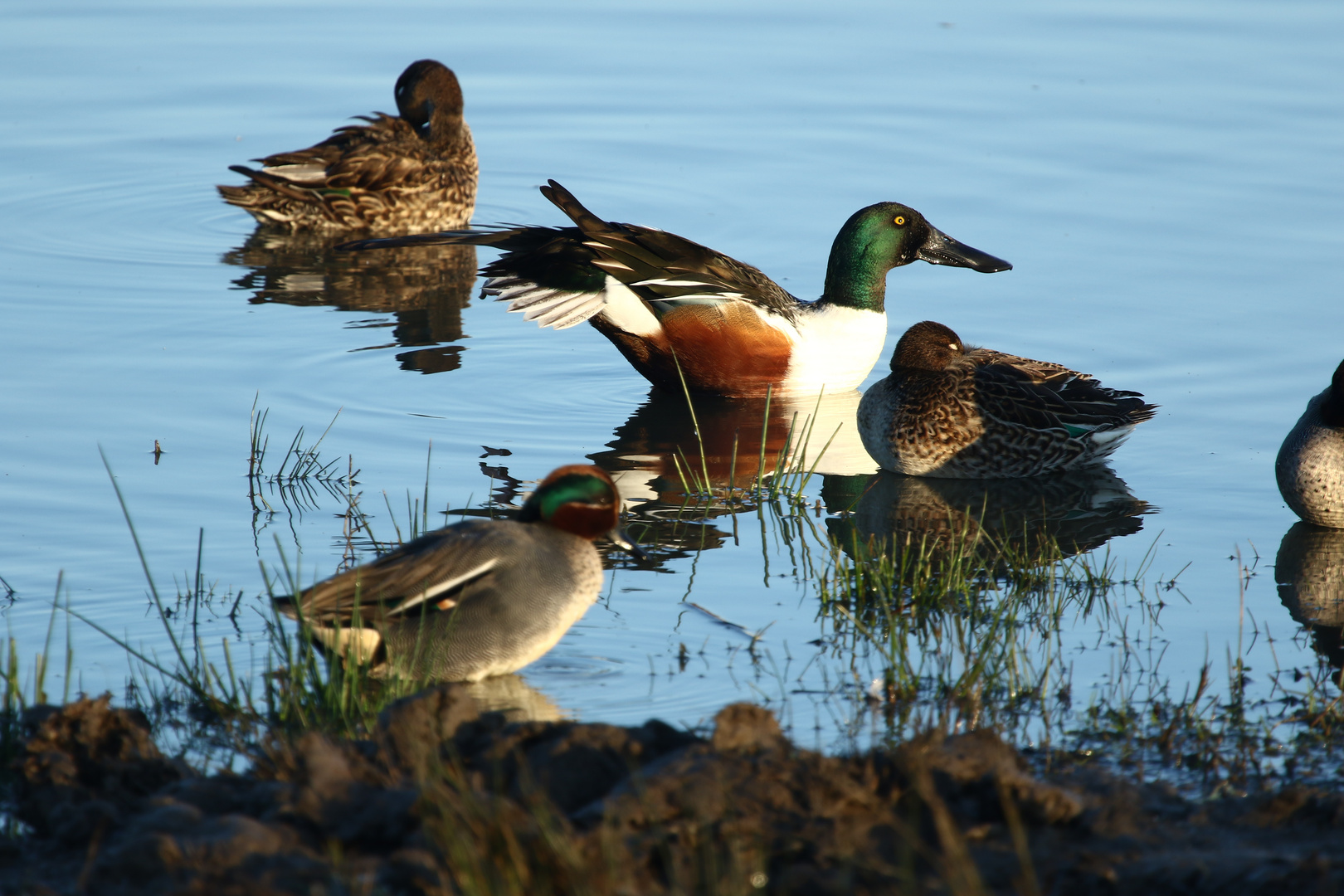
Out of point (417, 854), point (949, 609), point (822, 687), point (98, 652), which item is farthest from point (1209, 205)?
point (417, 854)

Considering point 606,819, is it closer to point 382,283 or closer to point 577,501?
point 577,501

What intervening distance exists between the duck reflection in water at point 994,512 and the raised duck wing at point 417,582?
6.36ft

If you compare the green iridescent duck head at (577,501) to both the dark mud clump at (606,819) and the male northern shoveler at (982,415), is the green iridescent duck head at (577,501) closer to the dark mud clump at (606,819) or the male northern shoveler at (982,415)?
the dark mud clump at (606,819)

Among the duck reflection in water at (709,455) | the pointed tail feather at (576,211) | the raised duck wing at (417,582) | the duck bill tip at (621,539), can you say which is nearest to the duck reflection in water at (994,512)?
the duck reflection in water at (709,455)

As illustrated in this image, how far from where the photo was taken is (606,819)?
321 centimetres

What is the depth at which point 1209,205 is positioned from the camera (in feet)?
35.6

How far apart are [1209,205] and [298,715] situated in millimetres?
8584

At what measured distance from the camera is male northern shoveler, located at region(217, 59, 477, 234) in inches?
434

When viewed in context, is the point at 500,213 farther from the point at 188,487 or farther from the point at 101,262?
the point at 188,487

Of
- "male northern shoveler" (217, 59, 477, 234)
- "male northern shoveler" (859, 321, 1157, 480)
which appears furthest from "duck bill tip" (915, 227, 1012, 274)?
"male northern shoveler" (217, 59, 477, 234)

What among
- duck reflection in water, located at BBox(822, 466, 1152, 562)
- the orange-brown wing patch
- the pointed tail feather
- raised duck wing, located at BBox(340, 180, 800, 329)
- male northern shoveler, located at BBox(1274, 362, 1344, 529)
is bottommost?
duck reflection in water, located at BBox(822, 466, 1152, 562)

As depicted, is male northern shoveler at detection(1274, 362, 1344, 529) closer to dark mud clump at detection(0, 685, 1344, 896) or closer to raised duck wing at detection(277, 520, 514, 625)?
dark mud clump at detection(0, 685, 1344, 896)

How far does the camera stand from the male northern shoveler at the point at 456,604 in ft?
14.8

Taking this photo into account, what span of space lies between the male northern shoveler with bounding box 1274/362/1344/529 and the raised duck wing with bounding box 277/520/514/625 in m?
3.45
